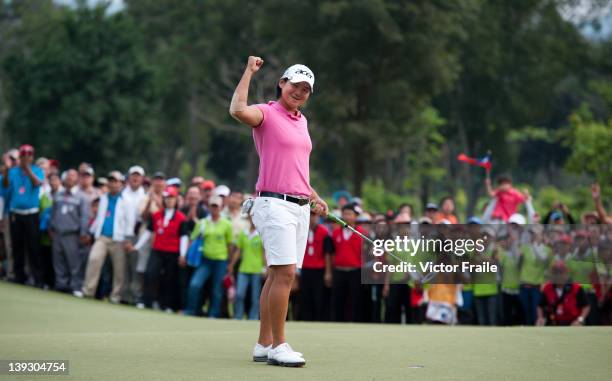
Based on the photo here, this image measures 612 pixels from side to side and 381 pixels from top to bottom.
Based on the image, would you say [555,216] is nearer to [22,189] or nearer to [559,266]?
[559,266]

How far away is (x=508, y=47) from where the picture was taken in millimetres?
58469

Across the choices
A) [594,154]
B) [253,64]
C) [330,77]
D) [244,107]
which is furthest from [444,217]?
[330,77]

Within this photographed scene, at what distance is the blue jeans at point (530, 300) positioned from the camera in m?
16.8

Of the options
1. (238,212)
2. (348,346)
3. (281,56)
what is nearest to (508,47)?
(281,56)

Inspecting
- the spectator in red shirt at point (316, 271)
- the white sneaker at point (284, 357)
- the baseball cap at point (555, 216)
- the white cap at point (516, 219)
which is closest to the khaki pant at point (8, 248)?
the spectator in red shirt at point (316, 271)

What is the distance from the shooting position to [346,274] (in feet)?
61.9

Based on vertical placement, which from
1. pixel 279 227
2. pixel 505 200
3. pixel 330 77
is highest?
pixel 330 77

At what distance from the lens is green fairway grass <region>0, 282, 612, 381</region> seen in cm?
866

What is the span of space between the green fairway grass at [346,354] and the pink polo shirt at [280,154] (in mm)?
1395

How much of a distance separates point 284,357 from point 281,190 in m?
1.29

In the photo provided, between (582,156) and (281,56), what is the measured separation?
13819 mm

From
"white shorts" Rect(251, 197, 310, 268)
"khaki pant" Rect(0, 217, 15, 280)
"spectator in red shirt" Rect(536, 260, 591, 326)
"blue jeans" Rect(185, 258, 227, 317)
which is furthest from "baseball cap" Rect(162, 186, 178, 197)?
"white shorts" Rect(251, 197, 310, 268)

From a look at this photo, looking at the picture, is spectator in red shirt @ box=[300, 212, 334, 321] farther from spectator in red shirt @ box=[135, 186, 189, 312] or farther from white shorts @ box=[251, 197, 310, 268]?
white shorts @ box=[251, 197, 310, 268]

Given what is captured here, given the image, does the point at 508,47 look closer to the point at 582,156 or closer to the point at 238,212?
the point at 582,156
